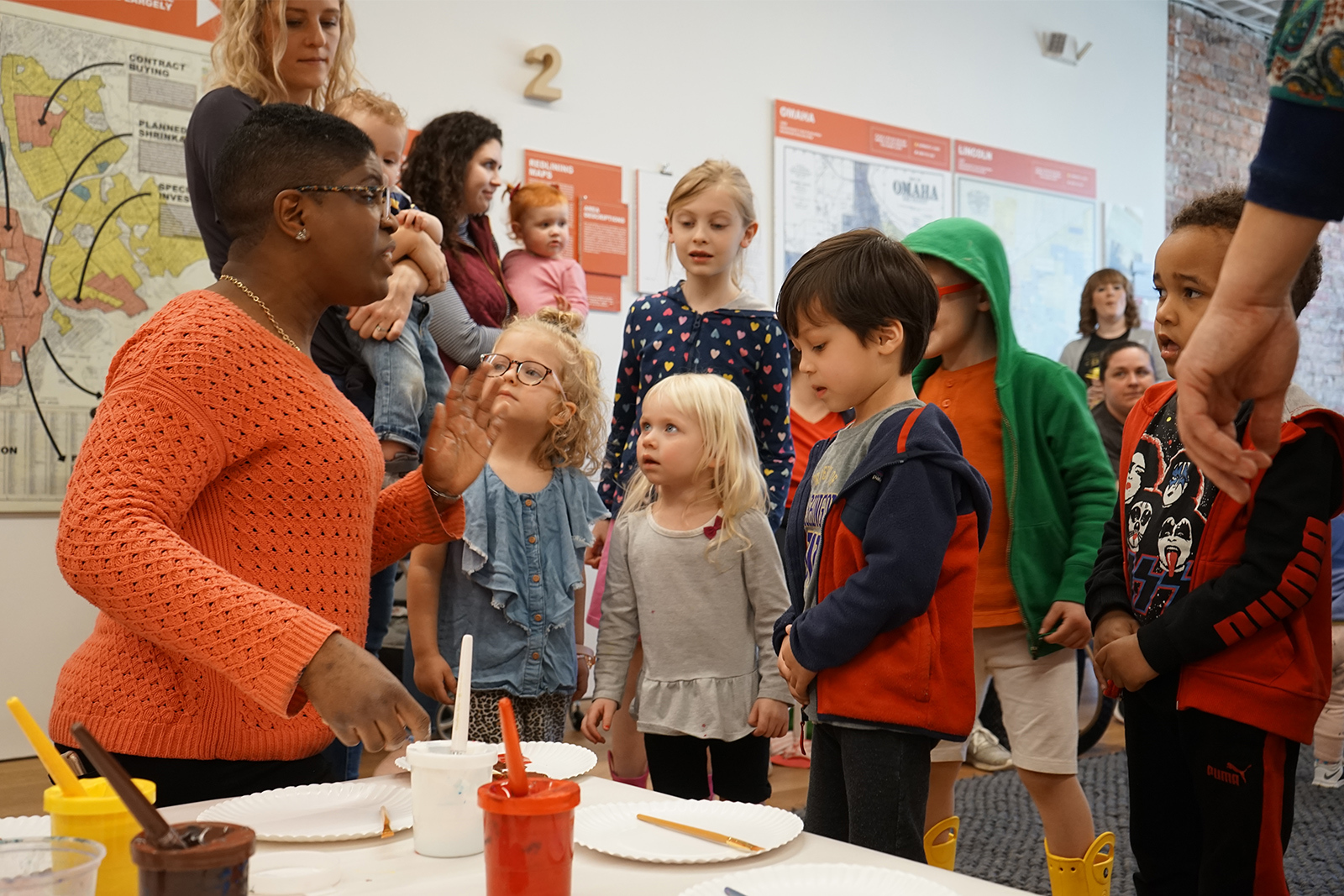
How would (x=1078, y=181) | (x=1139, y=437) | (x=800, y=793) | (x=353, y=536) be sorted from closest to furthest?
(x=353, y=536), (x=1139, y=437), (x=800, y=793), (x=1078, y=181)

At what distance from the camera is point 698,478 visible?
2.33 m

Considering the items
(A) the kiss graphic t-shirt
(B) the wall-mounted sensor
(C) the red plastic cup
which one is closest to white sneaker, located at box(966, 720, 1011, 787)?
(A) the kiss graphic t-shirt

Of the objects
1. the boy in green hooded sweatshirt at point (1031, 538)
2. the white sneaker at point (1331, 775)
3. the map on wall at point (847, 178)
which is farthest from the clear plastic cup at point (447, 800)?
the map on wall at point (847, 178)

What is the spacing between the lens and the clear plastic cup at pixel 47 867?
0.73 metres

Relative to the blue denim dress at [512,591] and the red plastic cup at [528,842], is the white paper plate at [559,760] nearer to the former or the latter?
Answer: the red plastic cup at [528,842]

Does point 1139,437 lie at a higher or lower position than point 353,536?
higher

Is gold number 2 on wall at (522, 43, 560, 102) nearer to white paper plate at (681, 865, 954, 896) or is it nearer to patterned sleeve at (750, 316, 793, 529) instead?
patterned sleeve at (750, 316, 793, 529)

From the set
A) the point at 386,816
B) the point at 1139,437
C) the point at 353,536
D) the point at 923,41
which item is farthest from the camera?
the point at 923,41

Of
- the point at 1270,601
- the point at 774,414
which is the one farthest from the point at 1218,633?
the point at 774,414

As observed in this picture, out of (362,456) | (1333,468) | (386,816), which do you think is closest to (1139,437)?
(1333,468)

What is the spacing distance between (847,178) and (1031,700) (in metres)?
4.05

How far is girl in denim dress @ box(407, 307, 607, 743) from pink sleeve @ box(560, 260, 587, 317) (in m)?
1.52

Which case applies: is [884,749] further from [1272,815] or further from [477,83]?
[477,83]

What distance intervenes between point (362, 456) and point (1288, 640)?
4.09ft
